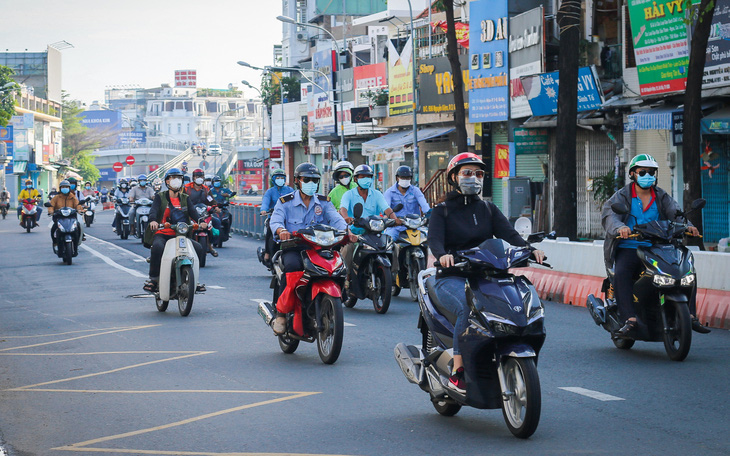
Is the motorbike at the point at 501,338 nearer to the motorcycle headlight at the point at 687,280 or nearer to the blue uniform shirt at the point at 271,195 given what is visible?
the motorcycle headlight at the point at 687,280

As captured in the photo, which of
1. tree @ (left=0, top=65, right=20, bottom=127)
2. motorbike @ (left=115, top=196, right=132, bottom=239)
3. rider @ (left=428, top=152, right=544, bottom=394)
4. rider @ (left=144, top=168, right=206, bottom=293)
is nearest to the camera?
rider @ (left=428, top=152, right=544, bottom=394)

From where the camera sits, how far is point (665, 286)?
31.3 ft

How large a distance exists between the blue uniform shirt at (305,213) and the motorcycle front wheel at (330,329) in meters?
1.05

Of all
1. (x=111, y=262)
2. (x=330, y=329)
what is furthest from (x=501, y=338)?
(x=111, y=262)

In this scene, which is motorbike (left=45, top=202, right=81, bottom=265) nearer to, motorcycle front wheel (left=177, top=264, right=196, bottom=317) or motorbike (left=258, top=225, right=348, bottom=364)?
motorcycle front wheel (left=177, top=264, right=196, bottom=317)

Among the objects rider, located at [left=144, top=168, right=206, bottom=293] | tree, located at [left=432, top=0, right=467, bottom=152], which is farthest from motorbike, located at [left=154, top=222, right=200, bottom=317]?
tree, located at [left=432, top=0, right=467, bottom=152]

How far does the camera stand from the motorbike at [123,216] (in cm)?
3422

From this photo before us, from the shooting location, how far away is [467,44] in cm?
4144

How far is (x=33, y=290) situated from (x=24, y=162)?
88.3 metres

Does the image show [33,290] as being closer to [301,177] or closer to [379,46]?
[301,177]

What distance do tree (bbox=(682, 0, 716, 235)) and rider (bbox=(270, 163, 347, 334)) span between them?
8.32 m

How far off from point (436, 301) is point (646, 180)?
3.68m

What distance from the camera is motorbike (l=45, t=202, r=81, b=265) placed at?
23.8 m

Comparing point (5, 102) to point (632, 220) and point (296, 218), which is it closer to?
point (296, 218)
